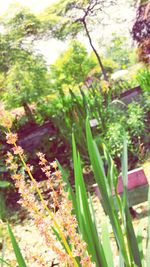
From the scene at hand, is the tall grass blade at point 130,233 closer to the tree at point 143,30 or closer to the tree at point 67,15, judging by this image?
the tree at point 143,30

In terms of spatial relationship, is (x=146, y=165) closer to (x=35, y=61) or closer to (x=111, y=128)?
(x=111, y=128)

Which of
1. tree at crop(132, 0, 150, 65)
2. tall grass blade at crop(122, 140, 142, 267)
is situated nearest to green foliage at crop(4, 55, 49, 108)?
tree at crop(132, 0, 150, 65)

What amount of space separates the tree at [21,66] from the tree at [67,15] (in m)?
1.74

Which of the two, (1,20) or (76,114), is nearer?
(76,114)

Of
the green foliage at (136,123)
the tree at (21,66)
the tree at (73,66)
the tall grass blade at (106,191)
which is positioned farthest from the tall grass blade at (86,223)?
the tree at (73,66)

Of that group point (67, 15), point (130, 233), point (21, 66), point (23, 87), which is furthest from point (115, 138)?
point (67, 15)

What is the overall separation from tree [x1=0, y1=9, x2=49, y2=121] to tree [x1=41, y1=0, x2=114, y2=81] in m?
1.74

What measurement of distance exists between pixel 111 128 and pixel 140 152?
460 mm

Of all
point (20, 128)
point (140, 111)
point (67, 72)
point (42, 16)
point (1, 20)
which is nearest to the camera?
point (140, 111)

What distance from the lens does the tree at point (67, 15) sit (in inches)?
691

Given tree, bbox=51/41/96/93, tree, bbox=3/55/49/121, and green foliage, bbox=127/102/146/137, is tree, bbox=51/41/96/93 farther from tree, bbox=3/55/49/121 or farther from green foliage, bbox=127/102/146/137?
green foliage, bbox=127/102/146/137

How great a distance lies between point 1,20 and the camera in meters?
15.6

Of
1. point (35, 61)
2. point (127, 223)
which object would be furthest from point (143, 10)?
point (35, 61)

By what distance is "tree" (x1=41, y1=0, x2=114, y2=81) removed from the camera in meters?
17.5
